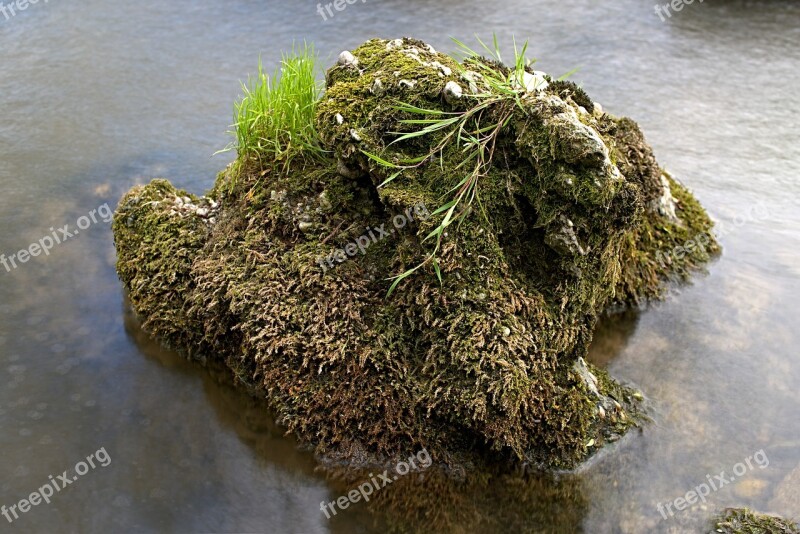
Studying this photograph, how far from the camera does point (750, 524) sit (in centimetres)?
420

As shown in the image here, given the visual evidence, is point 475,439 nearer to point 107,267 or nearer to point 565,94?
point 565,94

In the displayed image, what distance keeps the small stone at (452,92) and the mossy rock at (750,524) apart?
290 centimetres

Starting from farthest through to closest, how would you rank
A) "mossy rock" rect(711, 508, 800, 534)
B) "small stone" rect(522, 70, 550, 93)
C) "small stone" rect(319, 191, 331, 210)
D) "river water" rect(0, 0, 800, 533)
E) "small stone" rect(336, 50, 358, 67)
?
"small stone" rect(336, 50, 358, 67) → "small stone" rect(319, 191, 331, 210) → "small stone" rect(522, 70, 550, 93) → "river water" rect(0, 0, 800, 533) → "mossy rock" rect(711, 508, 800, 534)

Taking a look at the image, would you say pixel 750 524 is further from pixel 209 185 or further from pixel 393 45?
pixel 209 185

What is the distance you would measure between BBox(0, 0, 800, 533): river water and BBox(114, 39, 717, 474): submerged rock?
0.34 metres

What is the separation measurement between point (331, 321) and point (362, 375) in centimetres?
39

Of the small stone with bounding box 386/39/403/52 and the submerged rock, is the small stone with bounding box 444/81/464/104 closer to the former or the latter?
the submerged rock

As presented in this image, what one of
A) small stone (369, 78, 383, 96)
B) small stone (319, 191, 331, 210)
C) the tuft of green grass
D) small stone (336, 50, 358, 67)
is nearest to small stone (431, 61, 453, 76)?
small stone (369, 78, 383, 96)

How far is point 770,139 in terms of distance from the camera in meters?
7.34

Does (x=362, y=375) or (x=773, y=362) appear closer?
(x=362, y=375)

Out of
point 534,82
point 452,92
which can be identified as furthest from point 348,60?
point 534,82

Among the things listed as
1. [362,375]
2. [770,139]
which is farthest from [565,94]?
[770,139]

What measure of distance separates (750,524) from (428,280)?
229 cm

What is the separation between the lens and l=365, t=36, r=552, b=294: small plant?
4.37m
